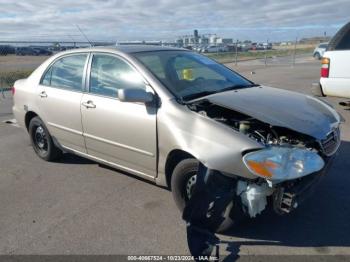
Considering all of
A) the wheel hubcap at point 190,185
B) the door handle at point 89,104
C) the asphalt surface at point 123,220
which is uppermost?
the door handle at point 89,104

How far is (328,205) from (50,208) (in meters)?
3.01

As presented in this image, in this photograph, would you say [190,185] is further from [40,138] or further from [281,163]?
[40,138]

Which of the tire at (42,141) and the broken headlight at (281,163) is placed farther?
the tire at (42,141)

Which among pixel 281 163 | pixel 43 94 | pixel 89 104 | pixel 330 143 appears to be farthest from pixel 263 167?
pixel 43 94

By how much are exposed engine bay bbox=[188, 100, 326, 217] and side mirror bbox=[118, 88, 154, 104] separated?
0.48 meters

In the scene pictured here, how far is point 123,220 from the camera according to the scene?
4012 mm

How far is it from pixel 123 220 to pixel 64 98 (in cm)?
197

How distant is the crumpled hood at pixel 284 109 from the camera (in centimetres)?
355

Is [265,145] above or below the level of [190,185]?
above

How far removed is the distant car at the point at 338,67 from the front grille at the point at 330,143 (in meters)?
4.09

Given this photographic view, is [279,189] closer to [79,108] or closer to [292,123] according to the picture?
[292,123]

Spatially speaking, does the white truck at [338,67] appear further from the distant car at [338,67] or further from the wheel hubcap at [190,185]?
the wheel hubcap at [190,185]

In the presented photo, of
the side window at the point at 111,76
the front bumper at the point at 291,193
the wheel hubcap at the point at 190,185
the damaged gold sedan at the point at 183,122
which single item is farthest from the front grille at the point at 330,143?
the side window at the point at 111,76

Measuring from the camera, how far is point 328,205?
4.16m
